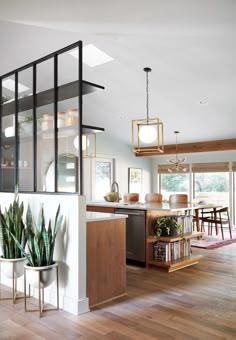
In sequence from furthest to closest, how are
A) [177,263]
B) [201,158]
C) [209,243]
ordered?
[201,158] < [209,243] < [177,263]

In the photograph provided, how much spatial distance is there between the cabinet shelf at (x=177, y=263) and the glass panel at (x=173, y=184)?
480 cm

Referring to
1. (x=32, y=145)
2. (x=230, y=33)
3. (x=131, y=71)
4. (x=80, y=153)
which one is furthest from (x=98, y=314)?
(x=131, y=71)

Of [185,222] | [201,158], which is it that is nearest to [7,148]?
[185,222]

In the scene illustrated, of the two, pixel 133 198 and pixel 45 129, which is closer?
pixel 45 129

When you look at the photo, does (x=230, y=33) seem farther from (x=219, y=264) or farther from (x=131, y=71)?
(x=219, y=264)

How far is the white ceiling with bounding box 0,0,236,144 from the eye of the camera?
9.23ft

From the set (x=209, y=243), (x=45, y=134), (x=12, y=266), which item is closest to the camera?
(x=12, y=266)

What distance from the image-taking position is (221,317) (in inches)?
110

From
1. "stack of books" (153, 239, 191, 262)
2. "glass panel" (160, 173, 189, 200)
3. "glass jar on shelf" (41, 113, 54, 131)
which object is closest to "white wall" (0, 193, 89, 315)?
"glass jar on shelf" (41, 113, 54, 131)

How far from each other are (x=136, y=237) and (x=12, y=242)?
1.83 metres

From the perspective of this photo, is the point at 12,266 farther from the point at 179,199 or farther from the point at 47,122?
the point at 179,199

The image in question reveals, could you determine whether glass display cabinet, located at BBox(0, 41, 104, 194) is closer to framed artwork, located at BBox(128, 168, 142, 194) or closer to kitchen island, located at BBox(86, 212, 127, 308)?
kitchen island, located at BBox(86, 212, 127, 308)

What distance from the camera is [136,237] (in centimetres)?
450

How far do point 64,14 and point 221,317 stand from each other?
310cm
